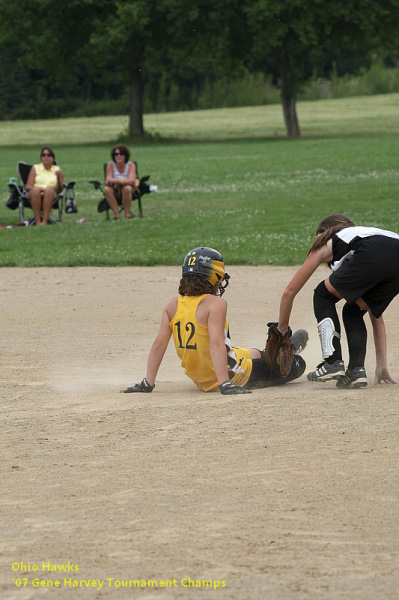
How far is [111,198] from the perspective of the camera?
20.0m

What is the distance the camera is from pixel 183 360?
25.2 feet

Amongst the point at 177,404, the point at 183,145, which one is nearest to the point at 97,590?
the point at 177,404

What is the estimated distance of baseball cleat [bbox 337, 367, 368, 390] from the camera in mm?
7566

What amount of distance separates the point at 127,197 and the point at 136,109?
32394mm

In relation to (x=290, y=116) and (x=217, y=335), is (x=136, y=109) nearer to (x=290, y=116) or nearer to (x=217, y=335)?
(x=290, y=116)

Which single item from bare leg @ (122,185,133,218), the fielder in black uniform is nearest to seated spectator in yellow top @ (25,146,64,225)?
bare leg @ (122,185,133,218)

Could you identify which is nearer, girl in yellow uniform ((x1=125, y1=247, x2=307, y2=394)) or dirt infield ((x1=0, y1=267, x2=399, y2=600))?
dirt infield ((x1=0, y1=267, x2=399, y2=600))

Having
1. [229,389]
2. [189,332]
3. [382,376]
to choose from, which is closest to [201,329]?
[189,332]

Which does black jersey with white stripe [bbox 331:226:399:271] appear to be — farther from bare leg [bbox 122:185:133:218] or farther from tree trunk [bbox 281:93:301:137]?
tree trunk [bbox 281:93:301:137]

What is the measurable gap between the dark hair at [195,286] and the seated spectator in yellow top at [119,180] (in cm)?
1221

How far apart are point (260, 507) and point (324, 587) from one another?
3.12ft

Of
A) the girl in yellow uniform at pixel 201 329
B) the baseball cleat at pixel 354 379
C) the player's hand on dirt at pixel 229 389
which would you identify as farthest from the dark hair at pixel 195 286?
the baseball cleat at pixel 354 379

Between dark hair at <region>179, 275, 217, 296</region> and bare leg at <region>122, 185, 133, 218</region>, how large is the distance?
39.9 feet

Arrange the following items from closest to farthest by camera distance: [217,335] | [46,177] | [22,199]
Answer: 1. [217,335]
2. [22,199]
3. [46,177]
